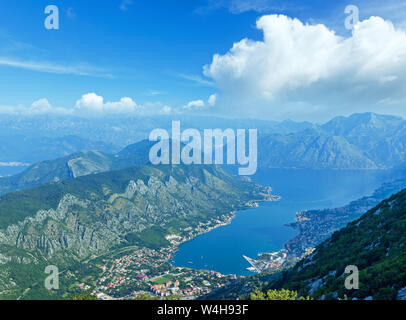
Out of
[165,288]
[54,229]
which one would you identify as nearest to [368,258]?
[165,288]

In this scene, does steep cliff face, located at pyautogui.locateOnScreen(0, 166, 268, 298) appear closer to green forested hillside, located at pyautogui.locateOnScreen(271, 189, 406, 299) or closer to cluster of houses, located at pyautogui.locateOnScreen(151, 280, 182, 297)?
cluster of houses, located at pyautogui.locateOnScreen(151, 280, 182, 297)

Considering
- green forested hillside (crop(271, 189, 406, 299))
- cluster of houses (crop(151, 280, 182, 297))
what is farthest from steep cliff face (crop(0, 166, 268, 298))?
green forested hillside (crop(271, 189, 406, 299))

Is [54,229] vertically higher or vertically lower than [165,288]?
higher

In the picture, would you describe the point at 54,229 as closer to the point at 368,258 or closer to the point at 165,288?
the point at 165,288

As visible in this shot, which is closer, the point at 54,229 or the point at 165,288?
the point at 165,288

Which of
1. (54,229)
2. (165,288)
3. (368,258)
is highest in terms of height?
(368,258)

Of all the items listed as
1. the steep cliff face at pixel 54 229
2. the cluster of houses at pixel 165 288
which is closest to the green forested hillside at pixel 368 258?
the cluster of houses at pixel 165 288

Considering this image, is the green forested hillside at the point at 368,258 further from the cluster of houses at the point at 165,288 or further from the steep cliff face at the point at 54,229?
the steep cliff face at the point at 54,229

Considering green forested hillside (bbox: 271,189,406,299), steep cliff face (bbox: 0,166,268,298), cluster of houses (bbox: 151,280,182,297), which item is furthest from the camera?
steep cliff face (bbox: 0,166,268,298)

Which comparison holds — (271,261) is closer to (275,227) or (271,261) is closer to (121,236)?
(275,227)

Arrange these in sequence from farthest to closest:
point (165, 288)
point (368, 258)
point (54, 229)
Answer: point (54, 229) → point (165, 288) → point (368, 258)

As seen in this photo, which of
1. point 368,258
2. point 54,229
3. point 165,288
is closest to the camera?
point 368,258
